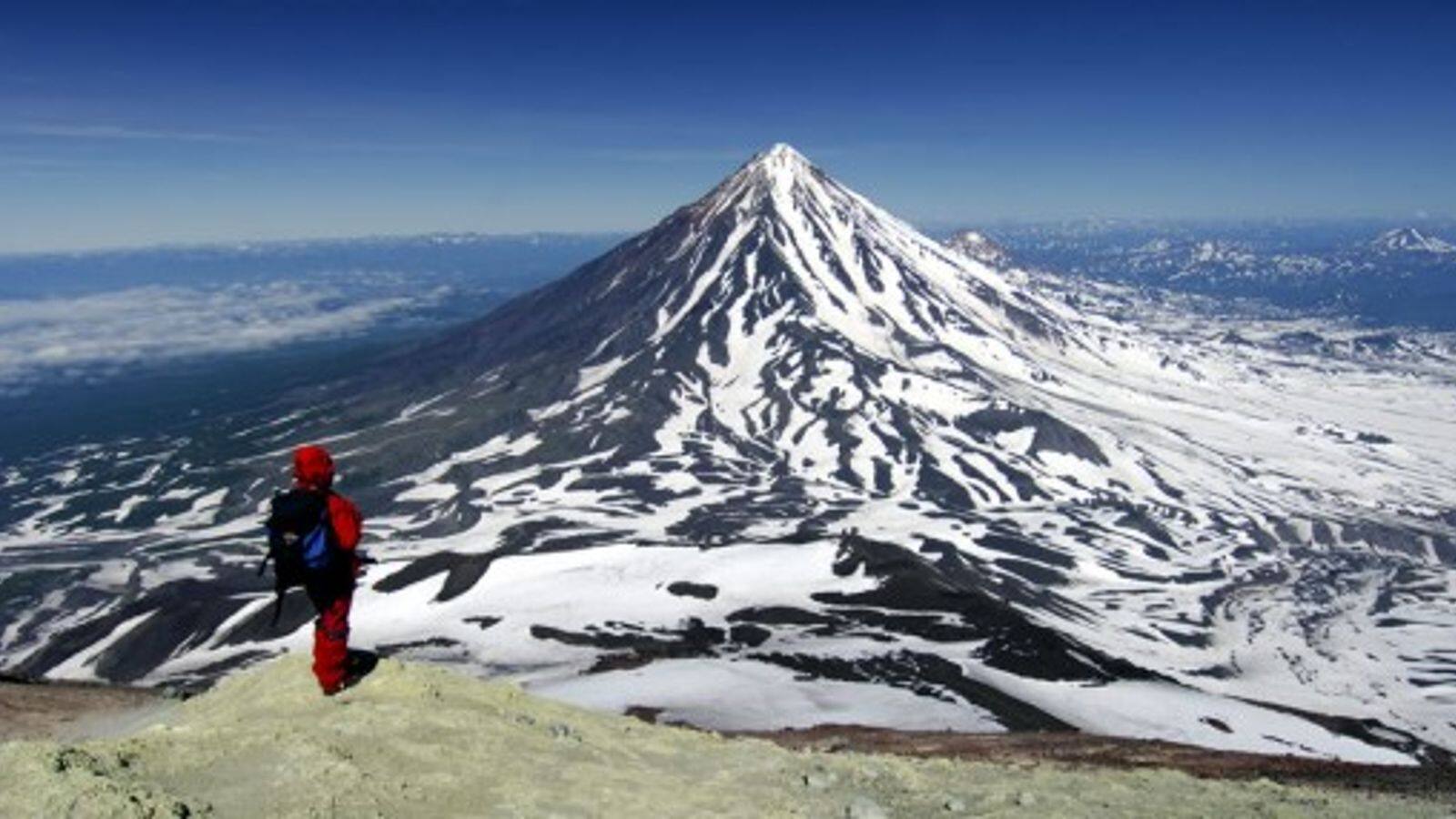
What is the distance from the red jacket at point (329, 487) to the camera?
1519 centimetres

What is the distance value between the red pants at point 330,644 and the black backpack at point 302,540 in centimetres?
41

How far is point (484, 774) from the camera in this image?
12617mm

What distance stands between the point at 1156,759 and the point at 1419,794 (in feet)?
23.7

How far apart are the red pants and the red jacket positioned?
819 mm

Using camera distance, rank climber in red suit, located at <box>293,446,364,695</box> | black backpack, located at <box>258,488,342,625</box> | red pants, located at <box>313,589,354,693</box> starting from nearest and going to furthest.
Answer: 1. black backpack, located at <box>258,488,342,625</box>
2. climber in red suit, located at <box>293,446,364,695</box>
3. red pants, located at <box>313,589,354,693</box>

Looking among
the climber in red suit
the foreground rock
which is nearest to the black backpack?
the climber in red suit

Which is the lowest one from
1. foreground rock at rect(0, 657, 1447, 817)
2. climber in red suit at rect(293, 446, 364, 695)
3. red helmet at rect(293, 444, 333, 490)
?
foreground rock at rect(0, 657, 1447, 817)

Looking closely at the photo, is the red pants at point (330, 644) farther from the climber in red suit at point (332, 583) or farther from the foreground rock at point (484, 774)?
the foreground rock at point (484, 774)

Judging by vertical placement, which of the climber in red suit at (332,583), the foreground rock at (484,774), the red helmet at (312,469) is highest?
the red helmet at (312,469)

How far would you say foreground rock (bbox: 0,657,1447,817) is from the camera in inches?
448

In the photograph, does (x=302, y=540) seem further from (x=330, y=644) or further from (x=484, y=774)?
(x=484, y=774)

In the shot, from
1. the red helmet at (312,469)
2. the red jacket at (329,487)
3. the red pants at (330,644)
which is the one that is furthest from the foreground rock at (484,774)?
the red helmet at (312,469)

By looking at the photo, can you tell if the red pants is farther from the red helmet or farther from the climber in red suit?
the red helmet

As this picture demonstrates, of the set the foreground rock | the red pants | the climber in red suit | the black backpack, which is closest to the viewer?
the foreground rock
